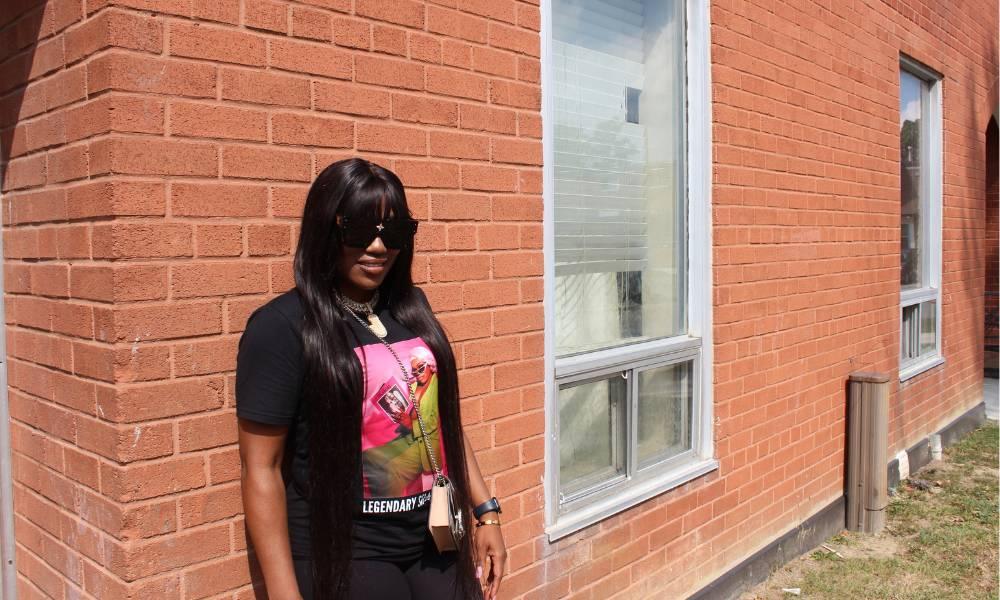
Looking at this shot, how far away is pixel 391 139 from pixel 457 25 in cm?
52

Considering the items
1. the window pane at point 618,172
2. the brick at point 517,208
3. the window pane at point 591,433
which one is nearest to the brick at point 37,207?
the brick at point 517,208

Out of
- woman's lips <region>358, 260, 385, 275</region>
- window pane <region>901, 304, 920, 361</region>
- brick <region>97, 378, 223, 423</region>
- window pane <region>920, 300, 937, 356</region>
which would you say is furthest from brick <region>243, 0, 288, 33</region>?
window pane <region>920, 300, 937, 356</region>

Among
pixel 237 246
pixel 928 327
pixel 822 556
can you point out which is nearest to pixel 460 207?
pixel 237 246

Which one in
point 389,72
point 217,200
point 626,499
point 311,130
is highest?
point 389,72

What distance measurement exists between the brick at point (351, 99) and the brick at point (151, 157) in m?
0.40

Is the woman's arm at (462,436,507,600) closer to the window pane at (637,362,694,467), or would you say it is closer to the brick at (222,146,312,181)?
the brick at (222,146,312,181)

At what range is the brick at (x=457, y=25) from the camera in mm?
2793

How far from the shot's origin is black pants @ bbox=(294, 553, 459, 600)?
6.86 feet

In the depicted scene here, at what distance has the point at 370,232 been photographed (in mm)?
2121

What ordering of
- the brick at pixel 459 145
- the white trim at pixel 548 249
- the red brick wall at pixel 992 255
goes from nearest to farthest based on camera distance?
the brick at pixel 459 145 < the white trim at pixel 548 249 < the red brick wall at pixel 992 255

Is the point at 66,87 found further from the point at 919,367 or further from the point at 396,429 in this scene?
the point at 919,367

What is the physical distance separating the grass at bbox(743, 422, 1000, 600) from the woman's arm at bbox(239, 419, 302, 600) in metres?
3.23

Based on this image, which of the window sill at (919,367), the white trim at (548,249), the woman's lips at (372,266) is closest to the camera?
the woman's lips at (372,266)

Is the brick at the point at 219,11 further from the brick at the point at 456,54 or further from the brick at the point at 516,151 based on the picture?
the brick at the point at 516,151
